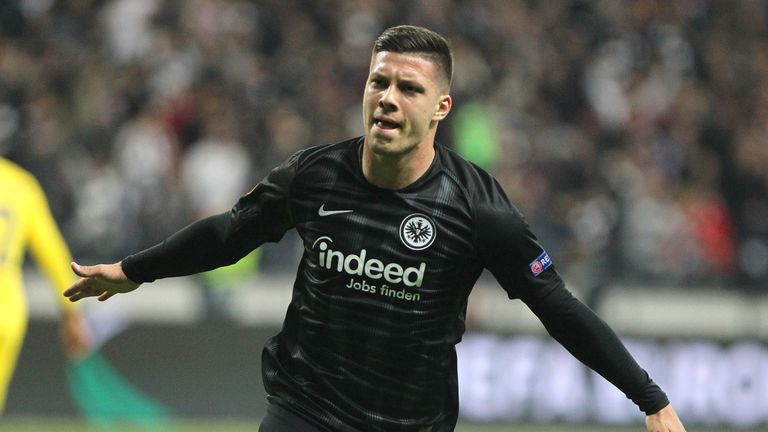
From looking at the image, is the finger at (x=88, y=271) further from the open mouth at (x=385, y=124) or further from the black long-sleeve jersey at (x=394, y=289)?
the open mouth at (x=385, y=124)

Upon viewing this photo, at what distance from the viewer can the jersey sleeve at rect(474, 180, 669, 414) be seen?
177 inches

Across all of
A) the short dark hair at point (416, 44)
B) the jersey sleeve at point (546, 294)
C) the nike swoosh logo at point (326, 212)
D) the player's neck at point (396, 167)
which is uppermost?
the short dark hair at point (416, 44)

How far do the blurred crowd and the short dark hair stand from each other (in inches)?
239

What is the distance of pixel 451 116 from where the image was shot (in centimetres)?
1277

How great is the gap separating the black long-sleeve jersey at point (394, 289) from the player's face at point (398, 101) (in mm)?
206

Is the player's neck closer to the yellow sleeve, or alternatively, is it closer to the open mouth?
the open mouth

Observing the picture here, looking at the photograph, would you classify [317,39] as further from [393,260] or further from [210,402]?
[393,260]

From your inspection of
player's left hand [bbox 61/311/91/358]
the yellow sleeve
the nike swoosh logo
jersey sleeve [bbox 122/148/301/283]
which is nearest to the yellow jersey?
the yellow sleeve

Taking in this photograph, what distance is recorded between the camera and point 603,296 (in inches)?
424

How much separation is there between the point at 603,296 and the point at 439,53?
6534 mm

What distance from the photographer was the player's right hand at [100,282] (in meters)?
4.79

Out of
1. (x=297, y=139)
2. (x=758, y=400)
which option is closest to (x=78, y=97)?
(x=297, y=139)

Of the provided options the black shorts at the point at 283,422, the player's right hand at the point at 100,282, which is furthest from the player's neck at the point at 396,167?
the player's right hand at the point at 100,282

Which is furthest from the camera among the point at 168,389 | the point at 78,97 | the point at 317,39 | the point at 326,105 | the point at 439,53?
the point at 317,39
